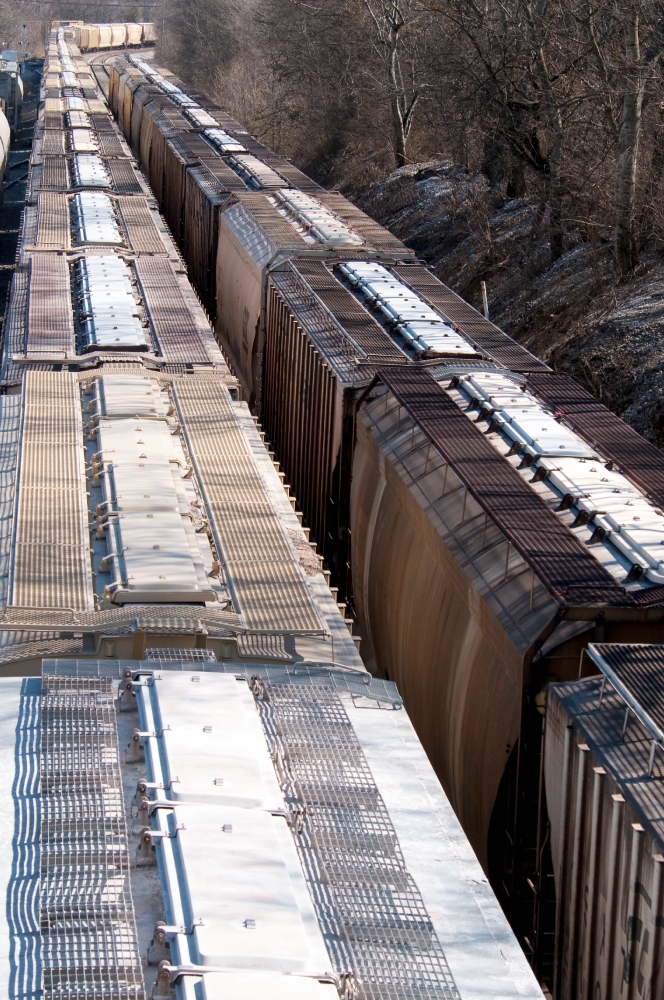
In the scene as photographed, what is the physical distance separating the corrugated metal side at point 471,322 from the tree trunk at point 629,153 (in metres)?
5.57

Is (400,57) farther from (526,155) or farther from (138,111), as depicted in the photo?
(526,155)

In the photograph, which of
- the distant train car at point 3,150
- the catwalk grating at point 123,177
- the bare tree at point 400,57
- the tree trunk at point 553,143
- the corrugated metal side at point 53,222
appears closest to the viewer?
the corrugated metal side at point 53,222

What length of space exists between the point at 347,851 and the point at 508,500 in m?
3.84

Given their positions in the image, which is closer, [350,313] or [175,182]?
[350,313]

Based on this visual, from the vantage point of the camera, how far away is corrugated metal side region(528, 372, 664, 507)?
33.6 feet

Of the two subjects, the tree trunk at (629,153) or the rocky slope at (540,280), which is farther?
the tree trunk at (629,153)

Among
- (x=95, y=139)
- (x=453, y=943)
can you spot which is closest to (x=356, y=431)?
(x=453, y=943)

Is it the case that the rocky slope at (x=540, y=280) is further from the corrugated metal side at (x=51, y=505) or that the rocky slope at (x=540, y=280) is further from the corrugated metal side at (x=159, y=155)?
the corrugated metal side at (x=51, y=505)

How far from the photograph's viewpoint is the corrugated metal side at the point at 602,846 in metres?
6.27

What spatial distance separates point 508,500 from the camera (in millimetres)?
9344

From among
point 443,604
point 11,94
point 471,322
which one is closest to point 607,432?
point 443,604

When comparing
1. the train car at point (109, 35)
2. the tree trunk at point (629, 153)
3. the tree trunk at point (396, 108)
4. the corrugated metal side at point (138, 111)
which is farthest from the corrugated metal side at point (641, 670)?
the train car at point (109, 35)

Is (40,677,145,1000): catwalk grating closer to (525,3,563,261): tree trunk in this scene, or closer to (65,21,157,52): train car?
(525,3,563,261): tree trunk

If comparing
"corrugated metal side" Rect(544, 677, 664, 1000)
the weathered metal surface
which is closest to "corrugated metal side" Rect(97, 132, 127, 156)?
the weathered metal surface
